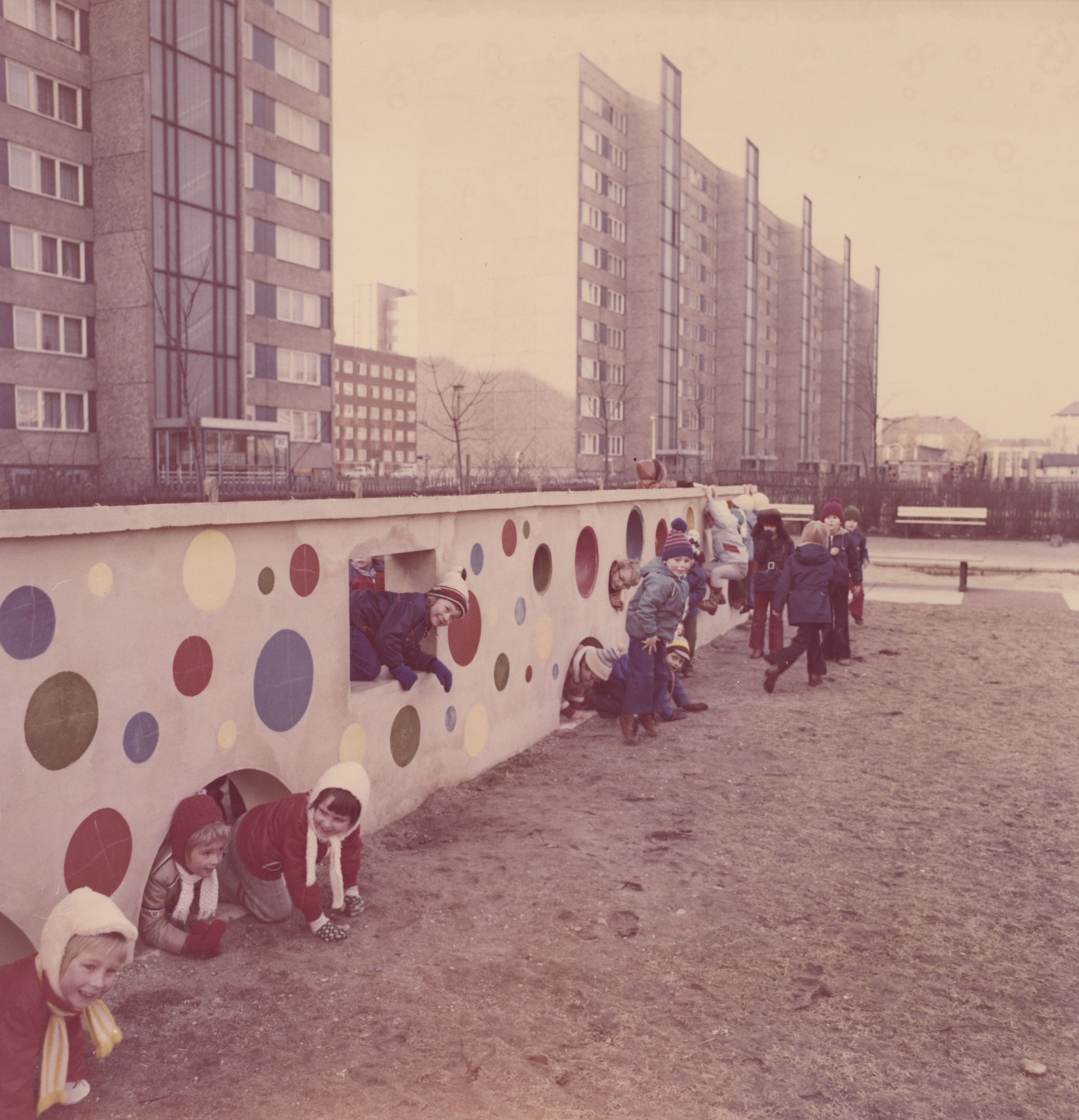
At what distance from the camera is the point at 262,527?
4.61 m

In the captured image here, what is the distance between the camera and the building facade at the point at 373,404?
128875 millimetres

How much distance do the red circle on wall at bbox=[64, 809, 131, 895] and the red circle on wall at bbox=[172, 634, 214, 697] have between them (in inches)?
22.3

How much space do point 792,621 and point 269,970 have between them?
658 centimetres

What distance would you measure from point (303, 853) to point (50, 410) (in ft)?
118

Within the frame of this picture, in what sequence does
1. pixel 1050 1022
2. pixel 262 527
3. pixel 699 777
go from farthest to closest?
A: pixel 699 777 → pixel 262 527 → pixel 1050 1022

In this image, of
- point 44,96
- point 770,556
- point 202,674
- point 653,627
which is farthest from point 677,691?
point 44,96

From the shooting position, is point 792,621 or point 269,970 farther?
point 792,621

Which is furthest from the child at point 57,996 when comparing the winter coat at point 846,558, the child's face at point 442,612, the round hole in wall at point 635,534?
the winter coat at point 846,558

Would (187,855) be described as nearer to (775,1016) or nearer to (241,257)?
(775,1016)

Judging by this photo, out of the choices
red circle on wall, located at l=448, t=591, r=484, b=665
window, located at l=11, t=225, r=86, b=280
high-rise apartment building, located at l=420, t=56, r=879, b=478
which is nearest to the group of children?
red circle on wall, located at l=448, t=591, r=484, b=665

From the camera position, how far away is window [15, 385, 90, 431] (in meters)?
34.3

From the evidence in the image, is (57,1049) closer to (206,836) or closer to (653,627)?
(206,836)

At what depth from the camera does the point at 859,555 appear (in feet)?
39.5

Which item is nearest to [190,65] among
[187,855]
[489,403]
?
[489,403]
